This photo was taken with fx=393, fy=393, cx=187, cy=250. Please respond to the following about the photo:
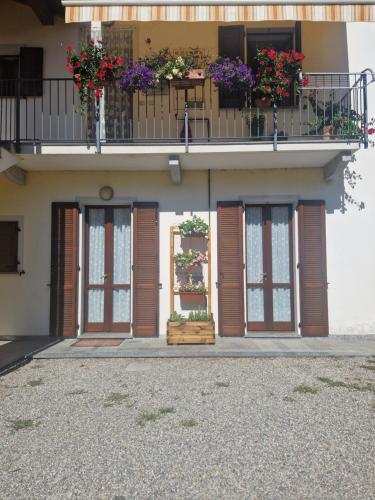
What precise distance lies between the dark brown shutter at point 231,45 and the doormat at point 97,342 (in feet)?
17.1

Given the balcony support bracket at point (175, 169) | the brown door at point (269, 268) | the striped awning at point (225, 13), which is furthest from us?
the brown door at point (269, 268)

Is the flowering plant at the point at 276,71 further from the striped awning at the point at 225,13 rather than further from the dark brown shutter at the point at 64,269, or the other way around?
the dark brown shutter at the point at 64,269

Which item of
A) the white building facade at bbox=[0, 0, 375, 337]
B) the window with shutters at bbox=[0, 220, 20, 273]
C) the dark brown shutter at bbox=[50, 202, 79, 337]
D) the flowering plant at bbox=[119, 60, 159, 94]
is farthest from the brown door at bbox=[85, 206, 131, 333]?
the flowering plant at bbox=[119, 60, 159, 94]

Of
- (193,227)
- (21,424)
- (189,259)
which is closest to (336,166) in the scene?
(193,227)

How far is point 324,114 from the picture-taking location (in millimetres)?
7621

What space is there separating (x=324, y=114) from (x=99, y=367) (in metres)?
6.19

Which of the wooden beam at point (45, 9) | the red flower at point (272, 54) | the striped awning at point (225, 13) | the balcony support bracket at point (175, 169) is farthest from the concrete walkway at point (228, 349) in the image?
the wooden beam at point (45, 9)

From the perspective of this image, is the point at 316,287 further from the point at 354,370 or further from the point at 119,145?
the point at 119,145

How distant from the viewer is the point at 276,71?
703 cm

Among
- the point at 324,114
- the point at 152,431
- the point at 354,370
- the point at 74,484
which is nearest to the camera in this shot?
the point at 74,484

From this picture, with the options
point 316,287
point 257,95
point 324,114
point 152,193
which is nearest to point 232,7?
point 257,95

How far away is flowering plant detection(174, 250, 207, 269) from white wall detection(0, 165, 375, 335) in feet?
1.12

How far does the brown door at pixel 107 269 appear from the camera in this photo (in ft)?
27.0

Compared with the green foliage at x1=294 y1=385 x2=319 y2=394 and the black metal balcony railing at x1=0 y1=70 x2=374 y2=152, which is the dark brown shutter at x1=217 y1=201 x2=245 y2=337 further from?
the green foliage at x1=294 y1=385 x2=319 y2=394
